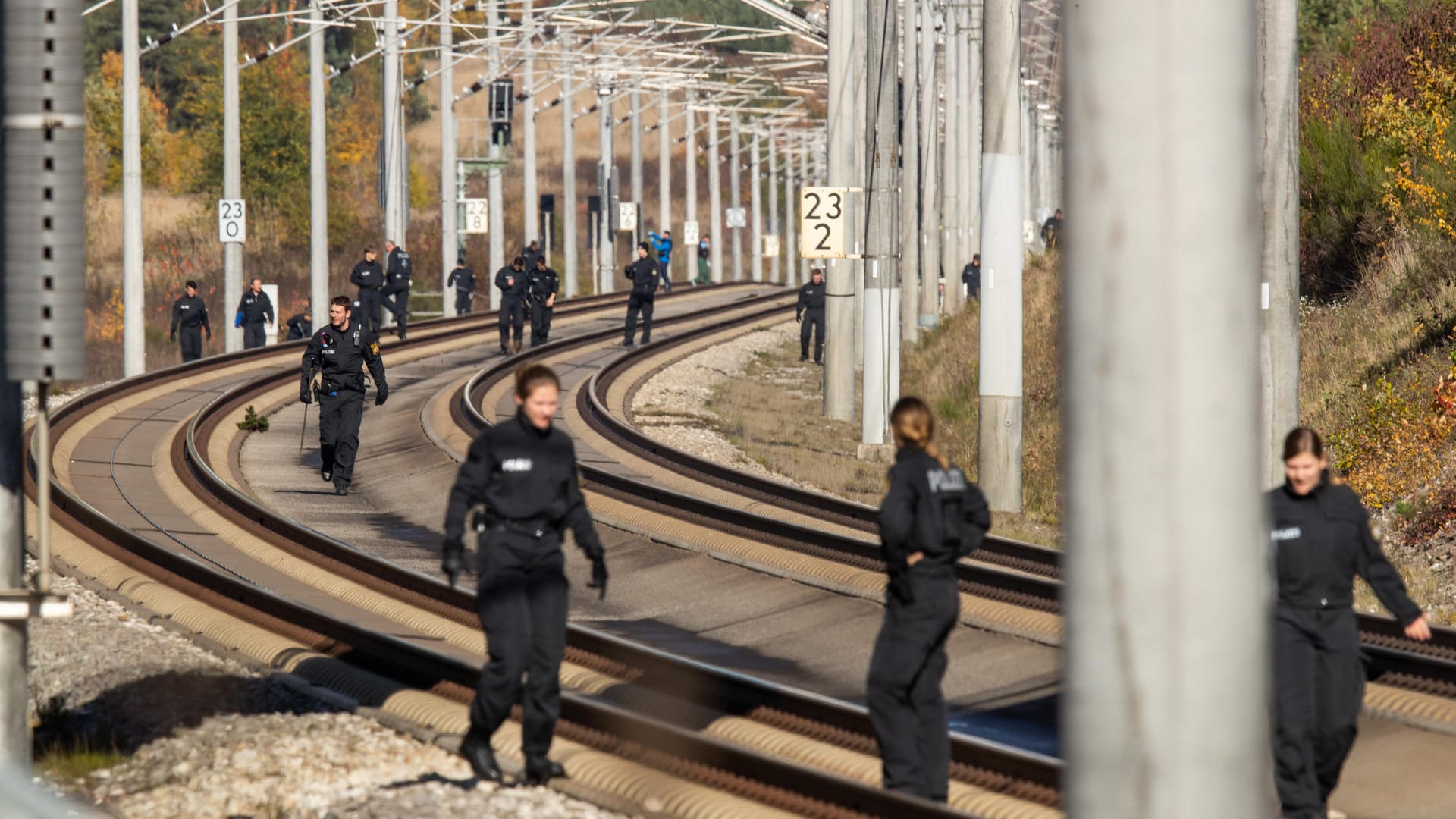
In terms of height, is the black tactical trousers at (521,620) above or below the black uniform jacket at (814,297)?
below

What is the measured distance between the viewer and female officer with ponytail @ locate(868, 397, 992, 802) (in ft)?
26.9

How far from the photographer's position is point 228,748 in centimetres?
1016

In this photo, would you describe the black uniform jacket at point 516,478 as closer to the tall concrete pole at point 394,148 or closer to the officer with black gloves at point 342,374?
the officer with black gloves at point 342,374

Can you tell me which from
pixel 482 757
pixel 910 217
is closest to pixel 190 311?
pixel 910 217

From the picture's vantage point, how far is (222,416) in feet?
88.8

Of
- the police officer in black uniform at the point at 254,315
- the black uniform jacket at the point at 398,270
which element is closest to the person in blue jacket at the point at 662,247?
the police officer in black uniform at the point at 254,315

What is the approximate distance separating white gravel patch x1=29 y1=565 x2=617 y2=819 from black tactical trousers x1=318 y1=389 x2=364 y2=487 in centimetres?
771

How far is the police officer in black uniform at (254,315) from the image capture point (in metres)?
38.3

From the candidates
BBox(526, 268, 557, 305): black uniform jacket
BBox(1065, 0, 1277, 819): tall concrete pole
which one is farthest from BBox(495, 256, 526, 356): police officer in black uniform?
BBox(1065, 0, 1277, 819): tall concrete pole

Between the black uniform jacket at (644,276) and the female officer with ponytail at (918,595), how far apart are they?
26.2 m

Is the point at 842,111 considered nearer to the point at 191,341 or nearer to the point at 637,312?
the point at 637,312

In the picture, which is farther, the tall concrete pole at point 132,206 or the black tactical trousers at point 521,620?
the tall concrete pole at point 132,206

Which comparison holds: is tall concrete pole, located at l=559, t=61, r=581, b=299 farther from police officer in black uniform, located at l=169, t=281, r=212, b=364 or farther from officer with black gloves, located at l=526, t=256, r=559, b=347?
police officer in black uniform, located at l=169, t=281, r=212, b=364

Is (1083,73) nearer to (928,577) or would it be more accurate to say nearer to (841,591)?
(928,577)
